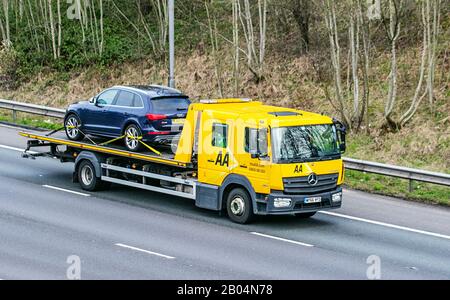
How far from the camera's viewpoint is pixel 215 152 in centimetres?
1928

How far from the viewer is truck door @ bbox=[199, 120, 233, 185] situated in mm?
Answer: 19094

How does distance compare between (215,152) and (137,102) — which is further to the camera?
(137,102)

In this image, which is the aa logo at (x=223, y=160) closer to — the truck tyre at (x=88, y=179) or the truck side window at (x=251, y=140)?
the truck side window at (x=251, y=140)

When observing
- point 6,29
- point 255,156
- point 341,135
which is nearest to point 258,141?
point 255,156

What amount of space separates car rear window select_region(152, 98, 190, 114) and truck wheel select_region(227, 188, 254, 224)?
9.22 feet

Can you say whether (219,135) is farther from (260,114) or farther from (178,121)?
(178,121)

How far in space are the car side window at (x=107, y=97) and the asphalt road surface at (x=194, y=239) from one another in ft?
7.26

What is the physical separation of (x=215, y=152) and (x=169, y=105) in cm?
230

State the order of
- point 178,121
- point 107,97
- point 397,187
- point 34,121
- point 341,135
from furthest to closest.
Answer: point 34,121
point 397,187
point 107,97
point 178,121
point 341,135

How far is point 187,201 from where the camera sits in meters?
21.4

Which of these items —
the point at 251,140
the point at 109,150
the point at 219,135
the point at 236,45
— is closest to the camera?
the point at 251,140

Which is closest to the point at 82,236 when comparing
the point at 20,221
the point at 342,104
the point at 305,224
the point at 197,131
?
the point at 20,221

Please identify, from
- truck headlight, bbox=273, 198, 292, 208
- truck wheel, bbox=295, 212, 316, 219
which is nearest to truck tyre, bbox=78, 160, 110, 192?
truck wheel, bbox=295, 212, 316, 219

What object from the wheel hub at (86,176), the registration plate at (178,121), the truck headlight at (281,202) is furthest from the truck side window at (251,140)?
the wheel hub at (86,176)
